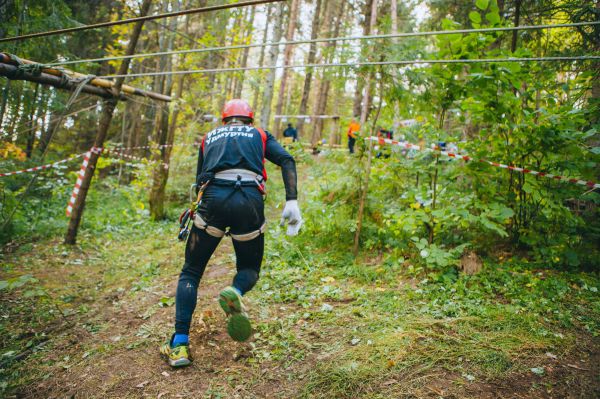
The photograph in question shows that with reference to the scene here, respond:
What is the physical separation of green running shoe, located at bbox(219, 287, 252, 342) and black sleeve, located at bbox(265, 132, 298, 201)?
3.36 feet

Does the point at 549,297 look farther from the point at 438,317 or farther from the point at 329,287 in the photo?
the point at 329,287

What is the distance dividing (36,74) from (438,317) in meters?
7.06

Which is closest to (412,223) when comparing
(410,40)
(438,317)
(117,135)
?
(438,317)

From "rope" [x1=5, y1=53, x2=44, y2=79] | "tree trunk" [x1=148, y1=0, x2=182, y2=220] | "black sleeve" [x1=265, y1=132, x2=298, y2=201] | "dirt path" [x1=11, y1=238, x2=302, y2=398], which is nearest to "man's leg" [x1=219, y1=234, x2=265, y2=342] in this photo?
"dirt path" [x1=11, y1=238, x2=302, y2=398]

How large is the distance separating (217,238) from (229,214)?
0.97ft

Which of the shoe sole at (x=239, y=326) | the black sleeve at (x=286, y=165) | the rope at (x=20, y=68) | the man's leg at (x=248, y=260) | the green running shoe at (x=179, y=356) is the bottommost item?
the green running shoe at (x=179, y=356)

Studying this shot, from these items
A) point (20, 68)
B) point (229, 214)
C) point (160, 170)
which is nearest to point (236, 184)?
point (229, 214)

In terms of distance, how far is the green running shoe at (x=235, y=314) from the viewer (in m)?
2.80

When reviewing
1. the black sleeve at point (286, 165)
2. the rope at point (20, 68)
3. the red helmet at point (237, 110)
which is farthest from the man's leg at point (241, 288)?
the rope at point (20, 68)

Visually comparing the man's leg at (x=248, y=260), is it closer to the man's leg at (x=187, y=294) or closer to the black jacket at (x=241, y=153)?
the man's leg at (x=187, y=294)

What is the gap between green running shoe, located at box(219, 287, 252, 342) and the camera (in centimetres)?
280

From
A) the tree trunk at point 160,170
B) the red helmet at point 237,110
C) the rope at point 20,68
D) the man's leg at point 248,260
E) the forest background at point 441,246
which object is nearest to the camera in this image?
the forest background at point 441,246

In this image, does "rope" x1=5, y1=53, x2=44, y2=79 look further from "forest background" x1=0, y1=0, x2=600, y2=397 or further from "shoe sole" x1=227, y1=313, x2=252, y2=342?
"shoe sole" x1=227, y1=313, x2=252, y2=342

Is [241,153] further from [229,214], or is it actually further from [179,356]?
[179,356]
